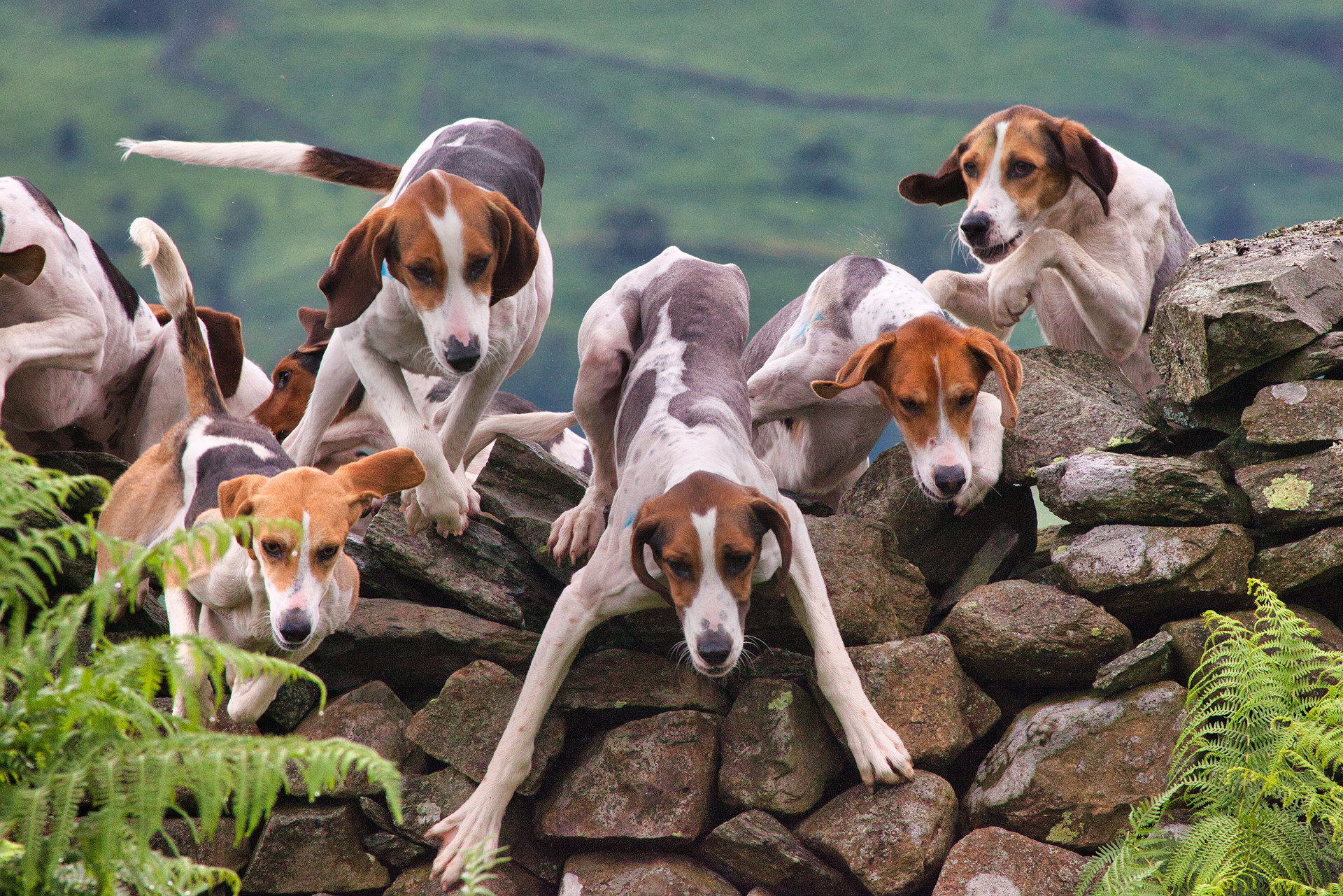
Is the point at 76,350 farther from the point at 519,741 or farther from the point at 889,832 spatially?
the point at 889,832

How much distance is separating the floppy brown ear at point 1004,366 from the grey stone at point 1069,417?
1.45ft

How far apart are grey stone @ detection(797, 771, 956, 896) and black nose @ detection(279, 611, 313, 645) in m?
2.15

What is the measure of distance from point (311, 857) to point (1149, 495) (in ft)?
13.3

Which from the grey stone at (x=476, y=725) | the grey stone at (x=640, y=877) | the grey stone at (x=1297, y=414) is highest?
the grey stone at (x=1297, y=414)

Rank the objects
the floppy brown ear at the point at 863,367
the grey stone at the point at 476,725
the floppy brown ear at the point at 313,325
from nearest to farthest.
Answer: the grey stone at the point at 476,725 < the floppy brown ear at the point at 863,367 < the floppy brown ear at the point at 313,325

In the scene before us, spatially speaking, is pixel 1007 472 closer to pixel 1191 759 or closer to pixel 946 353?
pixel 946 353

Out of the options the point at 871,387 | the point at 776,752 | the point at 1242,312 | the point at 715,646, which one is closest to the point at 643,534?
the point at 715,646

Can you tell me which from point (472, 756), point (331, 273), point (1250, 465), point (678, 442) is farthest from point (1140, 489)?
point (331, 273)

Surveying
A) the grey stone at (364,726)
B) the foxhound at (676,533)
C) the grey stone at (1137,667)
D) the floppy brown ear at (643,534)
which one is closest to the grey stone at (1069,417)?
the grey stone at (1137,667)

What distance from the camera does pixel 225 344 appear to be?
7.10 meters

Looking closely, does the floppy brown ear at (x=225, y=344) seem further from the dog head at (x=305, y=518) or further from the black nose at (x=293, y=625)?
the black nose at (x=293, y=625)

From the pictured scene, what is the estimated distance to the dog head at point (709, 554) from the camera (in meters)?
4.15

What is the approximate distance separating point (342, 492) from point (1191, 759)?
3.54 meters

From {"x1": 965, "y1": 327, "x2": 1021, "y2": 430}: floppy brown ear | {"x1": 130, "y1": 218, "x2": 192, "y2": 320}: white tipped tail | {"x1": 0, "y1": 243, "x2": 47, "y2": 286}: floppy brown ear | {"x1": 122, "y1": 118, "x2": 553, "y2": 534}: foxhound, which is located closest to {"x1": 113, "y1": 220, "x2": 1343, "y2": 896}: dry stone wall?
{"x1": 965, "y1": 327, "x2": 1021, "y2": 430}: floppy brown ear
